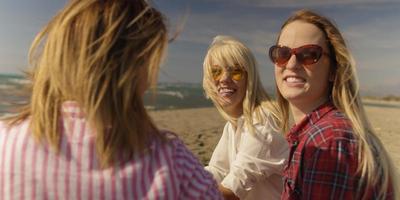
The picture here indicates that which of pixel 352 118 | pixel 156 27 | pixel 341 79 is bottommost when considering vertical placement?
pixel 352 118

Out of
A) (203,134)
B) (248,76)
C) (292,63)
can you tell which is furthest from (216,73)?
(203,134)

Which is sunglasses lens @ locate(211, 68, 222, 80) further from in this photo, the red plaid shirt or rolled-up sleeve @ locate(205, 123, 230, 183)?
the red plaid shirt

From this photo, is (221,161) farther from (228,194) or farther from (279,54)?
(279,54)

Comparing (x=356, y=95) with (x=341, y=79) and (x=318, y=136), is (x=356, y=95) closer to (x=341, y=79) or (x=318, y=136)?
(x=341, y=79)

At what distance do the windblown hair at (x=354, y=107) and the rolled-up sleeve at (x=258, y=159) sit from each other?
1.50ft

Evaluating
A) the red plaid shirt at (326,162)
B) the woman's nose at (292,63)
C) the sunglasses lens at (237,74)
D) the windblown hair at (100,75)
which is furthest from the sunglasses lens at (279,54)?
the windblown hair at (100,75)

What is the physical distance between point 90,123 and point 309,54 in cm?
119

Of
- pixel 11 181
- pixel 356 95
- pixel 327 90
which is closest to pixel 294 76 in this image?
pixel 327 90

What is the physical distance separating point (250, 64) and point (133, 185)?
5.73 feet

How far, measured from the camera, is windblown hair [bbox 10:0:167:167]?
112 centimetres

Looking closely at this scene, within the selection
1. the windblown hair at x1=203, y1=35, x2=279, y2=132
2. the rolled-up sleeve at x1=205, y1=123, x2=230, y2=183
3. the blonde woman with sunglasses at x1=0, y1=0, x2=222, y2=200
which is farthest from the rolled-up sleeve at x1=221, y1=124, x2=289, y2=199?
the blonde woman with sunglasses at x1=0, y1=0, x2=222, y2=200

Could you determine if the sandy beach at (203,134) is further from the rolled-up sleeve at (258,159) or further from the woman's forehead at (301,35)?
the woman's forehead at (301,35)

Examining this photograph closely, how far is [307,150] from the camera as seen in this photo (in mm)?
1843

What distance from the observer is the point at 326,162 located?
175cm
